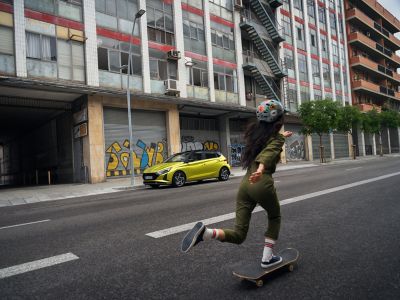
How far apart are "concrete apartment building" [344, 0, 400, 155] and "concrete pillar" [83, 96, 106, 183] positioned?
38.6m

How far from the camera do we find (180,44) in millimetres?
23609

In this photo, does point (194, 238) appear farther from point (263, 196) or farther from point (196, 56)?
point (196, 56)

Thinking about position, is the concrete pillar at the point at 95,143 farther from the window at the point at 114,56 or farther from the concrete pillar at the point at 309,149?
the concrete pillar at the point at 309,149

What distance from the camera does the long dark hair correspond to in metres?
3.23

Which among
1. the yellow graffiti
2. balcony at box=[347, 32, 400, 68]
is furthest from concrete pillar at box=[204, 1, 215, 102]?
balcony at box=[347, 32, 400, 68]

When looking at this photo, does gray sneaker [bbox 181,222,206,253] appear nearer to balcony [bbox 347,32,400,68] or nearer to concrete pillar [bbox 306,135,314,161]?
concrete pillar [bbox 306,135,314,161]

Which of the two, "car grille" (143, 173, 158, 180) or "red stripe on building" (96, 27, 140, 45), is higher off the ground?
"red stripe on building" (96, 27, 140, 45)

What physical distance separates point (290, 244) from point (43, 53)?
17373 millimetres

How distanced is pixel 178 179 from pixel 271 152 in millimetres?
11395

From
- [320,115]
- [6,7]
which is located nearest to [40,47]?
[6,7]

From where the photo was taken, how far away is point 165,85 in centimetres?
2228

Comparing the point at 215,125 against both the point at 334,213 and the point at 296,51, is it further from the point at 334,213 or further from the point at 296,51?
the point at 334,213

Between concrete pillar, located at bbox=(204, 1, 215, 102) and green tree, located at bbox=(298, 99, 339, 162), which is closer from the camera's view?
concrete pillar, located at bbox=(204, 1, 215, 102)

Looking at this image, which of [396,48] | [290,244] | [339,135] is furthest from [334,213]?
[396,48]
